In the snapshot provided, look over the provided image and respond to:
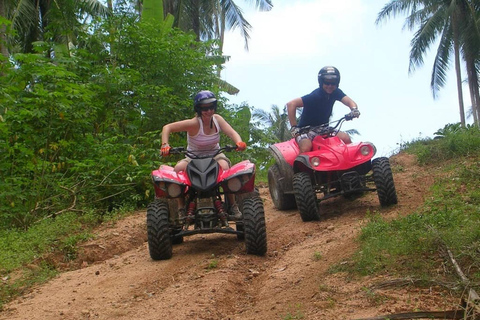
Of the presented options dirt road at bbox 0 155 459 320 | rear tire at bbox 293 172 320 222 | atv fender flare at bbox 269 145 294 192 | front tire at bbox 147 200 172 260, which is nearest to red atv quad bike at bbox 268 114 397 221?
rear tire at bbox 293 172 320 222

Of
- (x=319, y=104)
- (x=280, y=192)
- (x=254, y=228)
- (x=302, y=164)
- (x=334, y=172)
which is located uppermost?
(x=319, y=104)

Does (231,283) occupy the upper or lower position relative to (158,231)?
lower

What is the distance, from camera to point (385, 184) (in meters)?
7.80

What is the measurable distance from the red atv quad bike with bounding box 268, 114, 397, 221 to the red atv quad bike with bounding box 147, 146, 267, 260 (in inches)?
53.8

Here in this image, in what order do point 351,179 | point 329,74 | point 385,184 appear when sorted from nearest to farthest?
point 385,184
point 351,179
point 329,74

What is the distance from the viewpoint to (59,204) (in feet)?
33.2

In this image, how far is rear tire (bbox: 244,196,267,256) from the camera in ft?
20.7

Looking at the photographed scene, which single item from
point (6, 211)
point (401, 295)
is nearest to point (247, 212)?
point (401, 295)

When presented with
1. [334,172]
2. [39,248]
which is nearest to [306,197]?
[334,172]

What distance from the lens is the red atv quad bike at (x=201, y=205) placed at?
6.39 metres

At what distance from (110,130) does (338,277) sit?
28.0 feet

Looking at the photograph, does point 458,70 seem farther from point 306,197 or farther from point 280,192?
point 306,197

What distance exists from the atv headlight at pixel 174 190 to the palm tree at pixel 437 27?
25.9 m

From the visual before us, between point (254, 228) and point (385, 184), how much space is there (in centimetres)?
235
